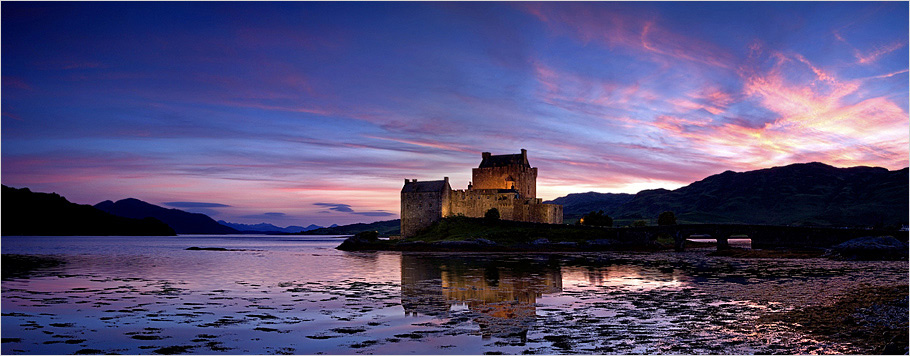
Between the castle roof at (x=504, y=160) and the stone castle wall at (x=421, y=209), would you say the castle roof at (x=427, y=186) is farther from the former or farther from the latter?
the castle roof at (x=504, y=160)

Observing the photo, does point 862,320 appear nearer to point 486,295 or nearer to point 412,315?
point 486,295

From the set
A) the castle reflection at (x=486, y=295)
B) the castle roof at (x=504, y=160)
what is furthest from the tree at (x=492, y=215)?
the castle reflection at (x=486, y=295)

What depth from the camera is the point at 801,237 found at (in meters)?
91.1

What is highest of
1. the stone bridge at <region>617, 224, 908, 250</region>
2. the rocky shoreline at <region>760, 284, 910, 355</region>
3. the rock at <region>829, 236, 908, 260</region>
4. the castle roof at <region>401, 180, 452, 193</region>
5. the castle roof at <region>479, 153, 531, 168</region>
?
the castle roof at <region>479, 153, 531, 168</region>

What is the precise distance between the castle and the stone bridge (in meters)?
20.1

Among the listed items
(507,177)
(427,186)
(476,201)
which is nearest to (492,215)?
(476,201)

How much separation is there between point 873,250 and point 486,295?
59.9 meters

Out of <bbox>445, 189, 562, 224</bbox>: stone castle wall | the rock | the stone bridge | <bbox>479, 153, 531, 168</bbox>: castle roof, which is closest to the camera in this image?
the rock

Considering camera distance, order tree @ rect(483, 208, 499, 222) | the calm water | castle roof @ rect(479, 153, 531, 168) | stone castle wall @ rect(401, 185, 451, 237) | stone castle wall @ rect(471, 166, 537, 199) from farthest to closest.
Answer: castle roof @ rect(479, 153, 531, 168) → stone castle wall @ rect(471, 166, 537, 199) → stone castle wall @ rect(401, 185, 451, 237) → tree @ rect(483, 208, 499, 222) → the calm water

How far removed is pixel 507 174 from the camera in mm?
119500

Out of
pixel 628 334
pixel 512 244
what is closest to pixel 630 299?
pixel 628 334

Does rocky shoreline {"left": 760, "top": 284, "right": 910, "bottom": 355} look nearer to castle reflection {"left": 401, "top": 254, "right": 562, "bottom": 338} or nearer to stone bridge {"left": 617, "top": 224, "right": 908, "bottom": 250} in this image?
castle reflection {"left": 401, "top": 254, "right": 562, "bottom": 338}

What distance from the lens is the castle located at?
362ft

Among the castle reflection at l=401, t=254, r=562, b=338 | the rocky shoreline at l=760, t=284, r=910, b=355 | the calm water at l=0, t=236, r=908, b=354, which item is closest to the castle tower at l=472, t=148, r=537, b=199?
the castle reflection at l=401, t=254, r=562, b=338
